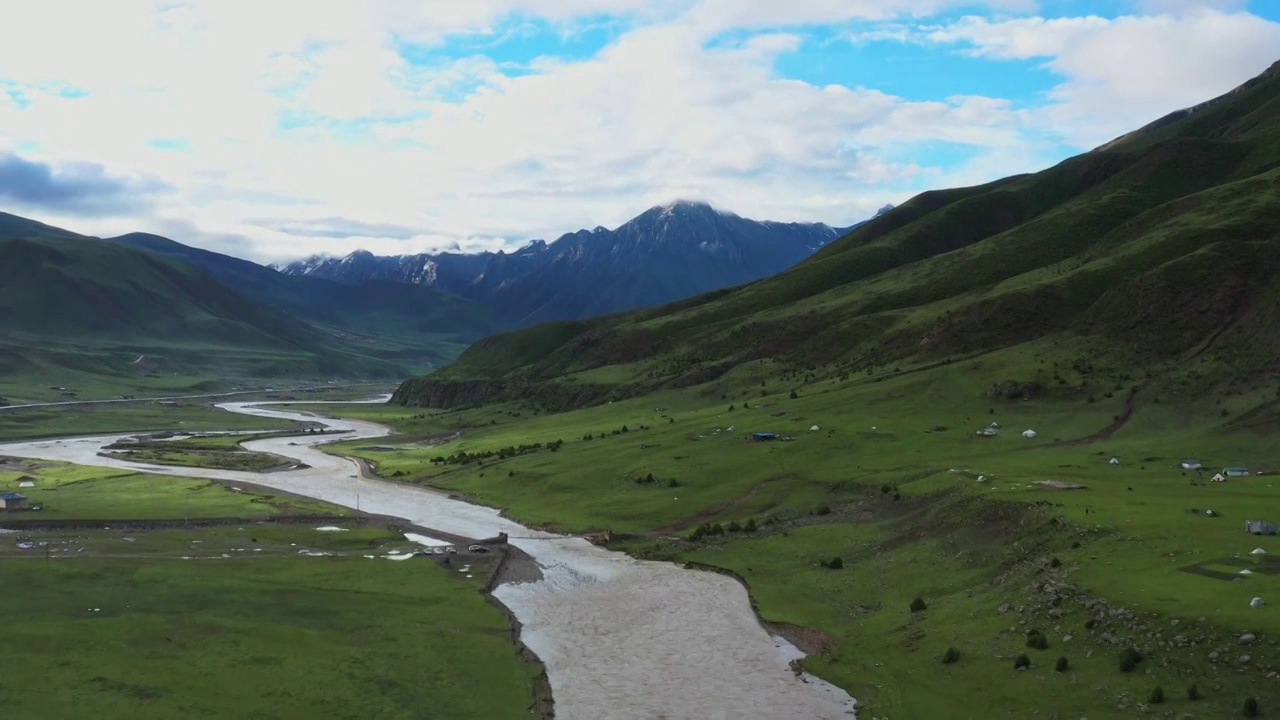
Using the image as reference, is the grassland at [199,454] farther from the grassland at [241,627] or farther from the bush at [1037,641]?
the bush at [1037,641]

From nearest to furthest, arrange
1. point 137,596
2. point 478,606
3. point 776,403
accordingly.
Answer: point 137,596 → point 478,606 → point 776,403

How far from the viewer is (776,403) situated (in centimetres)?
15050

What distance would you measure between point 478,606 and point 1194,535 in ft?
150

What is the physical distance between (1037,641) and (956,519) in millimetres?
25106

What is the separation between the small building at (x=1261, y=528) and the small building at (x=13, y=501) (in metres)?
108

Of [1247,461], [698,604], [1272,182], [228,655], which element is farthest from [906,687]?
[1272,182]

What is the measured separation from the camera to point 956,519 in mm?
74688

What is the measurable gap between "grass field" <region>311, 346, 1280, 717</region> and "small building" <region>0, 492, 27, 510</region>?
47287mm

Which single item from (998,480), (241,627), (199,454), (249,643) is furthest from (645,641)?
(199,454)

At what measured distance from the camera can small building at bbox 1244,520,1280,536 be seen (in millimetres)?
57562

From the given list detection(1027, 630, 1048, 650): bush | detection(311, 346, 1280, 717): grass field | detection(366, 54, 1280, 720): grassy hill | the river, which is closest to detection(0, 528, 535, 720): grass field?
the river

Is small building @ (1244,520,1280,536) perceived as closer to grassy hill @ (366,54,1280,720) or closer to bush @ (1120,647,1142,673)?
grassy hill @ (366,54,1280,720)

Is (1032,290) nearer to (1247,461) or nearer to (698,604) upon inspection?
(1247,461)

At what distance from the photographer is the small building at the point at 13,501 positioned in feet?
331
